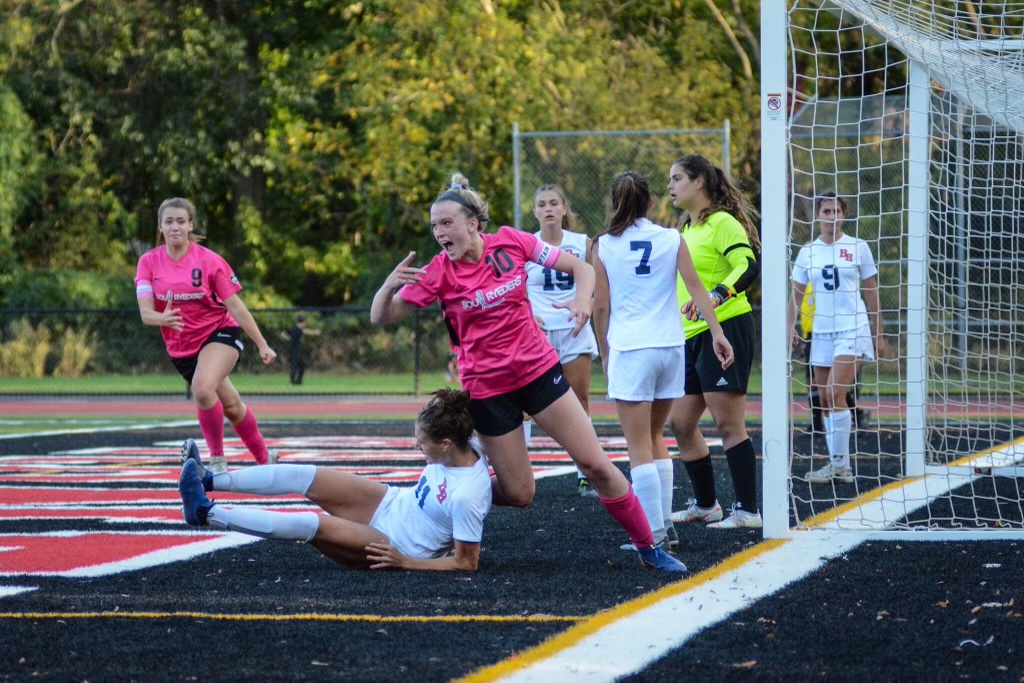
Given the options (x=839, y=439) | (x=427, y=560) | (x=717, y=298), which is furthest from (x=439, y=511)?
(x=839, y=439)

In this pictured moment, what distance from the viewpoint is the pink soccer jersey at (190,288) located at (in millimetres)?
10156

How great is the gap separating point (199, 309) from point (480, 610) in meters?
5.55

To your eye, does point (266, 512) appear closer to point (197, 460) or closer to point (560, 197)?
point (197, 460)

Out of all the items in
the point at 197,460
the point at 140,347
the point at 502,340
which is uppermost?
the point at 502,340

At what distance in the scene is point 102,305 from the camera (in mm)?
31547

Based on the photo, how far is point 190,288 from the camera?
33.3 ft

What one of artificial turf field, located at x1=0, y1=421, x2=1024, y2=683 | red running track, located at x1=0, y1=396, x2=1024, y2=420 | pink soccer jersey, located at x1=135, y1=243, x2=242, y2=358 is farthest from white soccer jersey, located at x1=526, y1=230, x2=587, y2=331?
red running track, located at x1=0, y1=396, x2=1024, y2=420

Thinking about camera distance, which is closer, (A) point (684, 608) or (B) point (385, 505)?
(A) point (684, 608)

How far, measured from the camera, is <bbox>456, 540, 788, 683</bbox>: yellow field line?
14.1ft

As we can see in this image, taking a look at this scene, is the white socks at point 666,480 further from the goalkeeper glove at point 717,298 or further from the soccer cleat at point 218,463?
the soccer cleat at point 218,463

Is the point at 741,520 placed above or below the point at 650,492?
below

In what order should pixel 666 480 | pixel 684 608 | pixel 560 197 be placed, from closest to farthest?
pixel 684 608
pixel 666 480
pixel 560 197

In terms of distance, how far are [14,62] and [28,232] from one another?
411 centimetres

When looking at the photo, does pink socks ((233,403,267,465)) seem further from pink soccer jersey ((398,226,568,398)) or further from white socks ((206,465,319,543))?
pink soccer jersey ((398,226,568,398))
